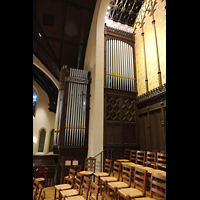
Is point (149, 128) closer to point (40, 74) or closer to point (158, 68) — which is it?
point (158, 68)

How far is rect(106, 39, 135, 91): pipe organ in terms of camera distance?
6.89 meters

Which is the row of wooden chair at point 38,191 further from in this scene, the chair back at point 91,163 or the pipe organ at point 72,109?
the pipe organ at point 72,109

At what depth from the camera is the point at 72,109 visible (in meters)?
6.38

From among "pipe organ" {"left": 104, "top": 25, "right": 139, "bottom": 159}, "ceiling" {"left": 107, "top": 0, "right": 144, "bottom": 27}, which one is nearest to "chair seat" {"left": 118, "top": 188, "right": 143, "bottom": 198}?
"pipe organ" {"left": 104, "top": 25, "right": 139, "bottom": 159}

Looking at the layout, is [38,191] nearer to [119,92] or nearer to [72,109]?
[72,109]

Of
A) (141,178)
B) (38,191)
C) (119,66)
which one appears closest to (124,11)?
(119,66)

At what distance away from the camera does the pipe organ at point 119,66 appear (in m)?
6.89

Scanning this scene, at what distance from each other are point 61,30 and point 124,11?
3.42 m

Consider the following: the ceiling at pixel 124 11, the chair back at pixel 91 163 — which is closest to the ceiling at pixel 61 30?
the ceiling at pixel 124 11

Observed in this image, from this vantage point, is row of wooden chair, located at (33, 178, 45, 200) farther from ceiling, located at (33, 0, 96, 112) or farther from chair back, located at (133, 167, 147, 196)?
ceiling, located at (33, 0, 96, 112)

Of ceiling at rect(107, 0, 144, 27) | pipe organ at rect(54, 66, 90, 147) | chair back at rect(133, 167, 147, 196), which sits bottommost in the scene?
chair back at rect(133, 167, 147, 196)

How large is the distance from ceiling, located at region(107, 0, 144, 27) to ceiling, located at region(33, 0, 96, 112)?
1.51m
